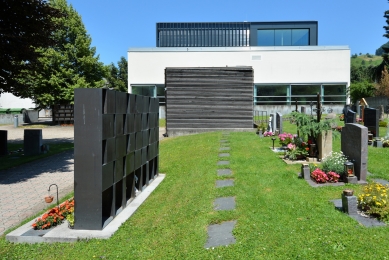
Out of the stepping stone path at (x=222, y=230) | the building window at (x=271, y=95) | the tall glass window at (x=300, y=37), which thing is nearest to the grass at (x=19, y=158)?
the stepping stone path at (x=222, y=230)

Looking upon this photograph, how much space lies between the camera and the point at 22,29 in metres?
14.8

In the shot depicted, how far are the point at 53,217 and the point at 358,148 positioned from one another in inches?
272

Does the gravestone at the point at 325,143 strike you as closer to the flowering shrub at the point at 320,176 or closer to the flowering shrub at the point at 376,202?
the flowering shrub at the point at 320,176

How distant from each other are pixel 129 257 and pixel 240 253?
1684mm

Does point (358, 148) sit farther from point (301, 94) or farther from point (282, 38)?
point (282, 38)

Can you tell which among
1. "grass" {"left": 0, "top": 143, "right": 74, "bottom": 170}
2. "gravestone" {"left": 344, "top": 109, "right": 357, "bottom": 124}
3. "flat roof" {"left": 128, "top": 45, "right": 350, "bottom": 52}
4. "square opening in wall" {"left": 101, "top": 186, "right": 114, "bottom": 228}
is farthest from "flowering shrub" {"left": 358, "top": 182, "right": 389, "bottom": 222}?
"flat roof" {"left": 128, "top": 45, "right": 350, "bottom": 52}

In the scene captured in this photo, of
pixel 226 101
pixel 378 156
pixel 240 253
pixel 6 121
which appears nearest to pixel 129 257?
pixel 240 253

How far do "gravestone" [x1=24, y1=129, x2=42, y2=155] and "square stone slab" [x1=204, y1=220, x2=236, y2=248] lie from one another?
14207mm

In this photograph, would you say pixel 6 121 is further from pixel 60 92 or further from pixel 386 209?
pixel 386 209

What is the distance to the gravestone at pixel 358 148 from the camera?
9.11 m

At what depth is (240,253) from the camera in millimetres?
5371

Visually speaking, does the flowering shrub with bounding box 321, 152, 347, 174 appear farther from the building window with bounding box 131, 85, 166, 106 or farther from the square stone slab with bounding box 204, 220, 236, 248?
the building window with bounding box 131, 85, 166, 106

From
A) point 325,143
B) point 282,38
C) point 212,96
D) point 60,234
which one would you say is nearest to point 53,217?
point 60,234

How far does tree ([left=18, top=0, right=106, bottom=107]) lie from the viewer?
37500 millimetres
